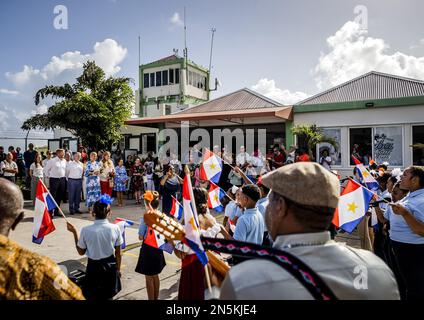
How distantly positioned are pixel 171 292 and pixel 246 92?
1594 centimetres

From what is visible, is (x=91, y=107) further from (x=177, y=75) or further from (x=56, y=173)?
(x=177, y=75)

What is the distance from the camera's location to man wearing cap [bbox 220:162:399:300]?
119 cm

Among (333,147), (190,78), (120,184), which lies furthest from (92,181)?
(190,78)

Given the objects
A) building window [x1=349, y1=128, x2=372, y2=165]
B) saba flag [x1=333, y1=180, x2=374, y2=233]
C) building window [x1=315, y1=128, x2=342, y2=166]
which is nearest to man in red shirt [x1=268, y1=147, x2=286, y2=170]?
building window [x1=315, y1=128, x2=342, y2=166]

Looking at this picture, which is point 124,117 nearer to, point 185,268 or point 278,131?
point 278,131

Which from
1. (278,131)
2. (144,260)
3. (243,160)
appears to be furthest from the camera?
(278,131)

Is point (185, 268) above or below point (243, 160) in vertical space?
below

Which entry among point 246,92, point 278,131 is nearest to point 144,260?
point 278,131

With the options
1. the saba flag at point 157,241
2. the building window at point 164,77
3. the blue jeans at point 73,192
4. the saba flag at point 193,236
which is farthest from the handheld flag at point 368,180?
the building window at point 164,77

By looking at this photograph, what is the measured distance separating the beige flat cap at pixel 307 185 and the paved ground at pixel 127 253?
336 cm

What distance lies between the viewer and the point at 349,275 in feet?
4.07

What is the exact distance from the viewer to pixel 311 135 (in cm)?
1219

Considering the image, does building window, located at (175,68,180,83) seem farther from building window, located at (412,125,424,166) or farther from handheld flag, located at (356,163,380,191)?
handheld flag, located at (356,163,380,191)

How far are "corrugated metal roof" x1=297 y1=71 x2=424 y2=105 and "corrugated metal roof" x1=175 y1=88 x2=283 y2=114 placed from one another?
8.53 feet
